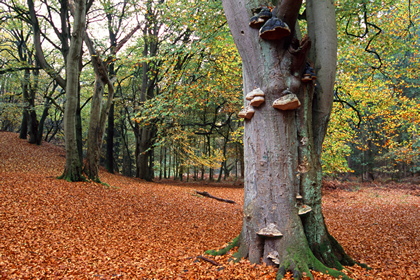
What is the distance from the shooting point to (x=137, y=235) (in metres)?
5.03

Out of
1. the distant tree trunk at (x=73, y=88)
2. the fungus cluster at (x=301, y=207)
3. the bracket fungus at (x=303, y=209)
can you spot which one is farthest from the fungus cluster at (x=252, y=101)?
the distant tree trunk at (x=73, y=88)

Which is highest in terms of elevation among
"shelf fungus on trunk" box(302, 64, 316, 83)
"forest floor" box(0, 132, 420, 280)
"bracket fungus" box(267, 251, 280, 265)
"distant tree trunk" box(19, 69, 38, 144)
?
"distant tree trunk" box(19, 69, 38, 144)

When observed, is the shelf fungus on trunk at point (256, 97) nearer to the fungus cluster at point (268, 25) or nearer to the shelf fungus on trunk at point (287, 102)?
the shelf fungus on trunk at point (287, 102)

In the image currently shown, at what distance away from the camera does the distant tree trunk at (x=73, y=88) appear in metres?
8.44

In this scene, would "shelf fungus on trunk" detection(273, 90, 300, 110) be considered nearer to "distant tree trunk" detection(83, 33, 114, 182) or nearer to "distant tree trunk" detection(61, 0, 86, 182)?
"distant tree trunk" detection(61, 0, 86, 182)

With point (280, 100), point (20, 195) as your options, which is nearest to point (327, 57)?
point (280, 100)

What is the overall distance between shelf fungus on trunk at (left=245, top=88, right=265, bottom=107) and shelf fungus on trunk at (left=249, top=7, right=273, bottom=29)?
806 millimetres

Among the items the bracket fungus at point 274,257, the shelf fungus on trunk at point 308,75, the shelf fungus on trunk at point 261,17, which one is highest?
the shelf fungus on trunk at point 261,17

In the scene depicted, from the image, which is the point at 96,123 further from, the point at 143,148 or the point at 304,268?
the point at 304,268

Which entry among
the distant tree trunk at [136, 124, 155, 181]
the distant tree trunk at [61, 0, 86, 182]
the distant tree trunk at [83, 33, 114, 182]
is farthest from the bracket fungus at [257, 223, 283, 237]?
the distant tree trunk at [136, 124, 155, 181]

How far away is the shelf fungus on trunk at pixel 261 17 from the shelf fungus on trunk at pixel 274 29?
99mm

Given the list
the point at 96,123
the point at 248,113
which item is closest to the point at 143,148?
the point at 96,123

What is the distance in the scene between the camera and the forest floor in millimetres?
3242

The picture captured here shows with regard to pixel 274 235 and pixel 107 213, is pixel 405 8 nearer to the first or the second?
pixel 274 235
